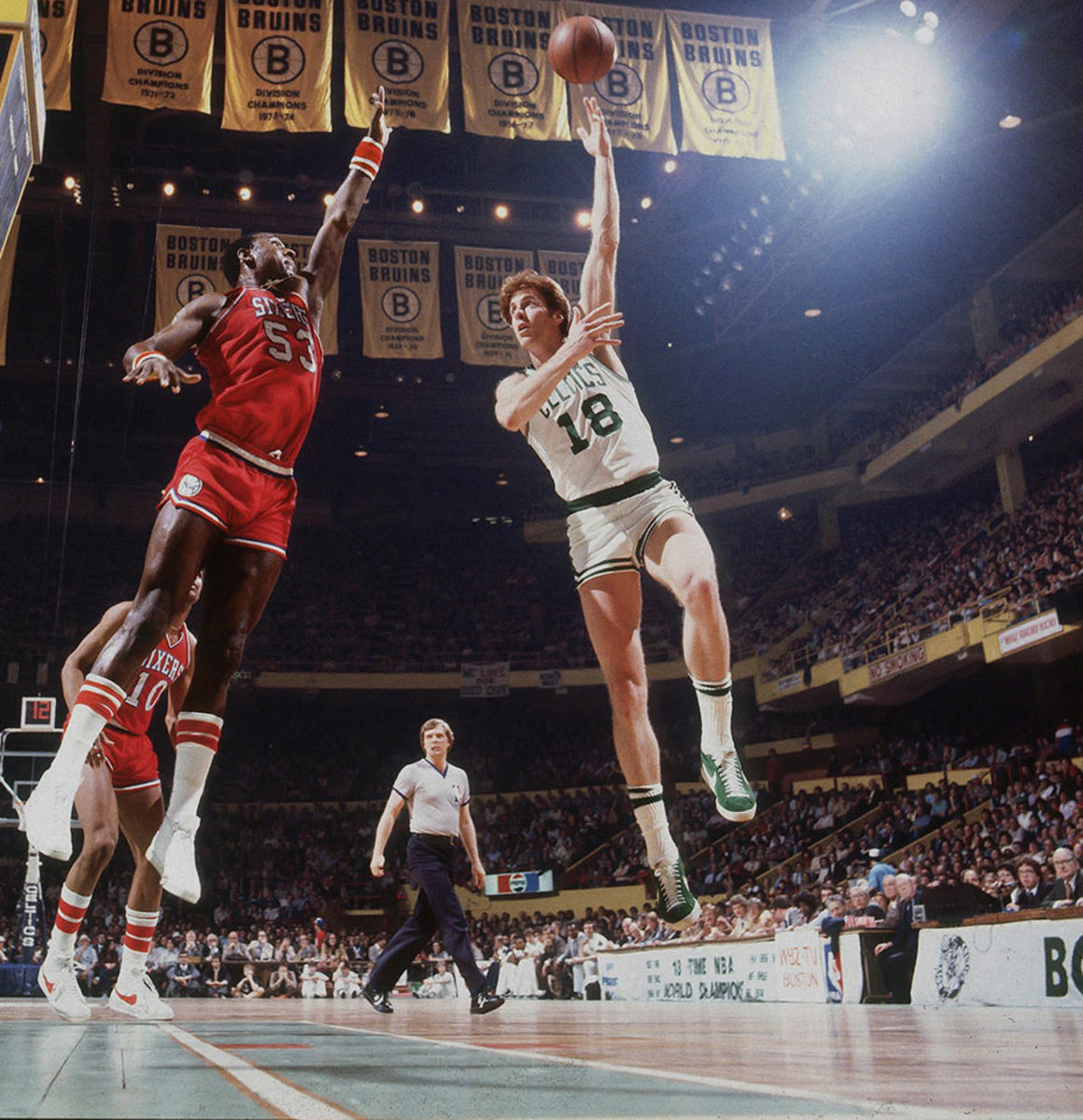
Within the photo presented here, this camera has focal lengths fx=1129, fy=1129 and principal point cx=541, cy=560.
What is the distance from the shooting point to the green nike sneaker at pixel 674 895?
3520 mm

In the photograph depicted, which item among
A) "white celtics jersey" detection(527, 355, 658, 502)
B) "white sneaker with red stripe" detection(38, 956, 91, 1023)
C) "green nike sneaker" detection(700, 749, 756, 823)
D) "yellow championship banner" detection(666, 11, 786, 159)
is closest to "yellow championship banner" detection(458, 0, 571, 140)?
"yellow championship banner" detection(666, 11, 786, 159)

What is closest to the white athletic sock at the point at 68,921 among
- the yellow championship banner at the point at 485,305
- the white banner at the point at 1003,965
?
the white banner at the point at 1003,965

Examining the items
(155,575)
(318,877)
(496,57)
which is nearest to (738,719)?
(318,877)

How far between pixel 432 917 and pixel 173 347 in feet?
15.1

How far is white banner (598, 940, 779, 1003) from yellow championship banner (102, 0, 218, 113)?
1108cm

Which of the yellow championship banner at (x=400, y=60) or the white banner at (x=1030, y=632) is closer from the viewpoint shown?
the yellow championship banner at (x=400, y=60)

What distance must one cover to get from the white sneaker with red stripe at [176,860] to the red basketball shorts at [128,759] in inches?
73.3

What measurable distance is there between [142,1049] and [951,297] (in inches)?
961

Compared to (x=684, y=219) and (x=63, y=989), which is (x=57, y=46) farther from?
(x=684, y=219)

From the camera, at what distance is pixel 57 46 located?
1197cm

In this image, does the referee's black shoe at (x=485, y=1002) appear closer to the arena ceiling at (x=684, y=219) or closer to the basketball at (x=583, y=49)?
the basketball at (x=583, y=49)

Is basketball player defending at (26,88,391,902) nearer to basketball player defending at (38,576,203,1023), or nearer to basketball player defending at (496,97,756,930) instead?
basketball player defending at (496,97,756,930)

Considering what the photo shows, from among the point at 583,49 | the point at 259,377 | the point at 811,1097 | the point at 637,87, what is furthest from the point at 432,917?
the point at 637,87

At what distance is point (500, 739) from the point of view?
29.5 m
